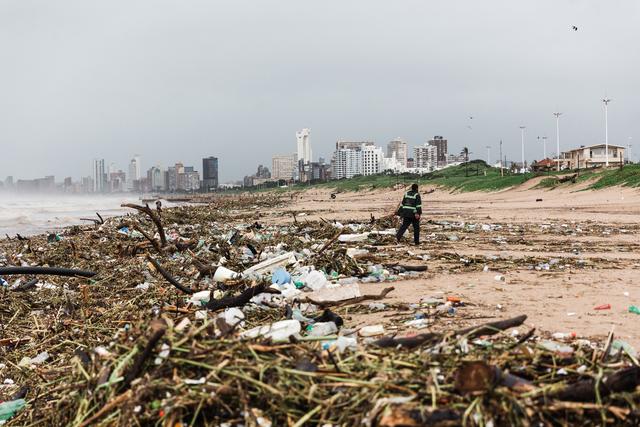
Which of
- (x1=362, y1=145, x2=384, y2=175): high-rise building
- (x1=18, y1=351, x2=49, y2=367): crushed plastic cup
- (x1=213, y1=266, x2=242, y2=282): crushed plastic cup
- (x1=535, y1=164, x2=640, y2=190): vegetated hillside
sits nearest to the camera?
(x1=18, y1=351, x2=49, y2=367): crushed plastic cup

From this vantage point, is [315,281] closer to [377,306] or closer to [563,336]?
[377,306]

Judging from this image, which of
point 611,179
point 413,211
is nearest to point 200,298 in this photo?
point 413,211

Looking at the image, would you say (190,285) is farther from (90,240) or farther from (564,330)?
(90,240)

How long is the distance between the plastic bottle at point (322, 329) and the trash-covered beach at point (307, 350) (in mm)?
16

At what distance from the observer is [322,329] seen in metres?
3.74

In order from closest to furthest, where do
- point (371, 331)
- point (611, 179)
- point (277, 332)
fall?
point (277, 332) < point (371, 331) < point (611, 179)

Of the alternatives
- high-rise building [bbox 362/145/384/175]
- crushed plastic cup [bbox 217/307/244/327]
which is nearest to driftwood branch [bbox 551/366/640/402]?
crushed plastic cup [bbox 217/307/244/327]

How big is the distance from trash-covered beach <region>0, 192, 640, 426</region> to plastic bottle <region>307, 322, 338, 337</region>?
0.02 metres

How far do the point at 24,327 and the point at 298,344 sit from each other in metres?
3.57

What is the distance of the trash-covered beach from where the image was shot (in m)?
2.10

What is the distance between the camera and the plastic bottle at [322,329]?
12.0 ft

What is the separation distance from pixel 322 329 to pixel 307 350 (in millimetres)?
1171

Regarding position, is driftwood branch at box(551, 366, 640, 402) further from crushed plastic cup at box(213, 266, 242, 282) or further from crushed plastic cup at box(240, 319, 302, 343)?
crushed plastic cup at box(213, 266, 242, 282)

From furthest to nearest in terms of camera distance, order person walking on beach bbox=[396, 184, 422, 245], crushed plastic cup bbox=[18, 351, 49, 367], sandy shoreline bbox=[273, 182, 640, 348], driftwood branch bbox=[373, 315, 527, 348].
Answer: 1. person walking on beach bbox=[396, 184, 422, 245]
2. sandy shoreline bbox=[273, 182, 640, 348]
3. crushed plastic cup bbox=[18, 351, 49, 367]
4. driftwood branch bbox=[373, 315, 527, 348]
